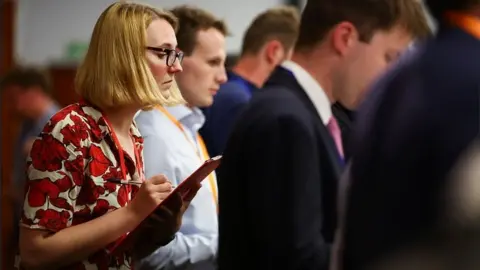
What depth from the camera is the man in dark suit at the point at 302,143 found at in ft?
5.95

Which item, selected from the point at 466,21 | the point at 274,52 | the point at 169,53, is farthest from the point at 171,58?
the point at 274,52

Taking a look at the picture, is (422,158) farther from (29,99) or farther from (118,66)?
(29,99)

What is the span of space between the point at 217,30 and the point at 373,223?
213 centimetres

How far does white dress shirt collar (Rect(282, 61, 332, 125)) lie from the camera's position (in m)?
1.95

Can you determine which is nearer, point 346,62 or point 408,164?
point 408,164

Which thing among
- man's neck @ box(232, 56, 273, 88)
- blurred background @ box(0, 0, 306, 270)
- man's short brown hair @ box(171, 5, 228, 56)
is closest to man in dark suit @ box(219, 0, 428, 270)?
man's short brown hair @ box(171, 5, 228, 56)

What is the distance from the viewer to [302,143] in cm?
183

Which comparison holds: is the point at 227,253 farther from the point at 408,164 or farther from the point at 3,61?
the point at 3,61

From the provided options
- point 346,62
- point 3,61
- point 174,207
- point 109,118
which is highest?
point 346,62

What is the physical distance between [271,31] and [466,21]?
3002mm

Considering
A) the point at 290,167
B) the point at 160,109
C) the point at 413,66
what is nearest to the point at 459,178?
the point at 413,66

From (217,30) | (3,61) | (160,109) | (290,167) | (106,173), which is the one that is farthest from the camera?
(3,61)

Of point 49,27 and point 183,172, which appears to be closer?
point 183,172

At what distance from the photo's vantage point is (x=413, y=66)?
51.6 inches
